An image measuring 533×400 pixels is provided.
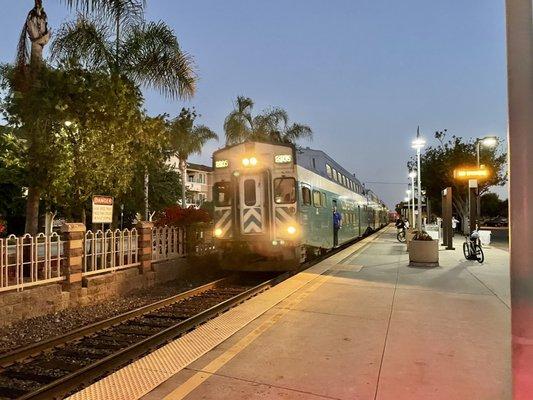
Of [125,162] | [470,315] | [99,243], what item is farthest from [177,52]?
[470,315]

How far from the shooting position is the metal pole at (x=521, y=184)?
2828 millimetres

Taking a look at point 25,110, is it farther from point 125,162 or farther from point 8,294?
point 8,294

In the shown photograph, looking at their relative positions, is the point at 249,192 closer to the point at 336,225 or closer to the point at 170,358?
the point at 336,225

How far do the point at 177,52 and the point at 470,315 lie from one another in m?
10.8

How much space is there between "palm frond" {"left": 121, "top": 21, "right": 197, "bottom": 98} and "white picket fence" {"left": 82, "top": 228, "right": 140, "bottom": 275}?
197 inches

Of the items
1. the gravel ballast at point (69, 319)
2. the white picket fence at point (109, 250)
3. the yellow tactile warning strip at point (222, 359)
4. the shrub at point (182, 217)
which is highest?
the shrub at point (182, 217)

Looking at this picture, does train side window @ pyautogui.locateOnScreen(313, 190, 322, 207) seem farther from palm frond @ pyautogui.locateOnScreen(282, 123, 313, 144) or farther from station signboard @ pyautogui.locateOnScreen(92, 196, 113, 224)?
palm frond @ pyautogui.locateOnScreen(282, 123, 313, 144)

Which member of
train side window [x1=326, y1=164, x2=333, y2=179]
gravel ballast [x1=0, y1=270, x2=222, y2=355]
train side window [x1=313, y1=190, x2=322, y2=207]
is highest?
train side window [x1=326, y1=164, x2=333, y2=179]

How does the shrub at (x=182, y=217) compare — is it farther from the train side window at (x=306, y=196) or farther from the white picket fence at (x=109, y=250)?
the train side window at (x=306, y=196)

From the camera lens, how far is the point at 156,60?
531 inches

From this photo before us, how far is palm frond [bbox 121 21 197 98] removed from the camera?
13.1 meters

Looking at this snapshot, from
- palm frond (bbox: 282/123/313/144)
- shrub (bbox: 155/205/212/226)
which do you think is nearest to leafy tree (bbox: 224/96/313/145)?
palm frond (bbox: 282/123/313/144)

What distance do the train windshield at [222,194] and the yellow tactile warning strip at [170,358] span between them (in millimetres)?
4198

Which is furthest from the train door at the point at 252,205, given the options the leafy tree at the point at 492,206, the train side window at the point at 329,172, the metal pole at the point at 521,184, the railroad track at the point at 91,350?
the leafy tree at the point at 492,206
